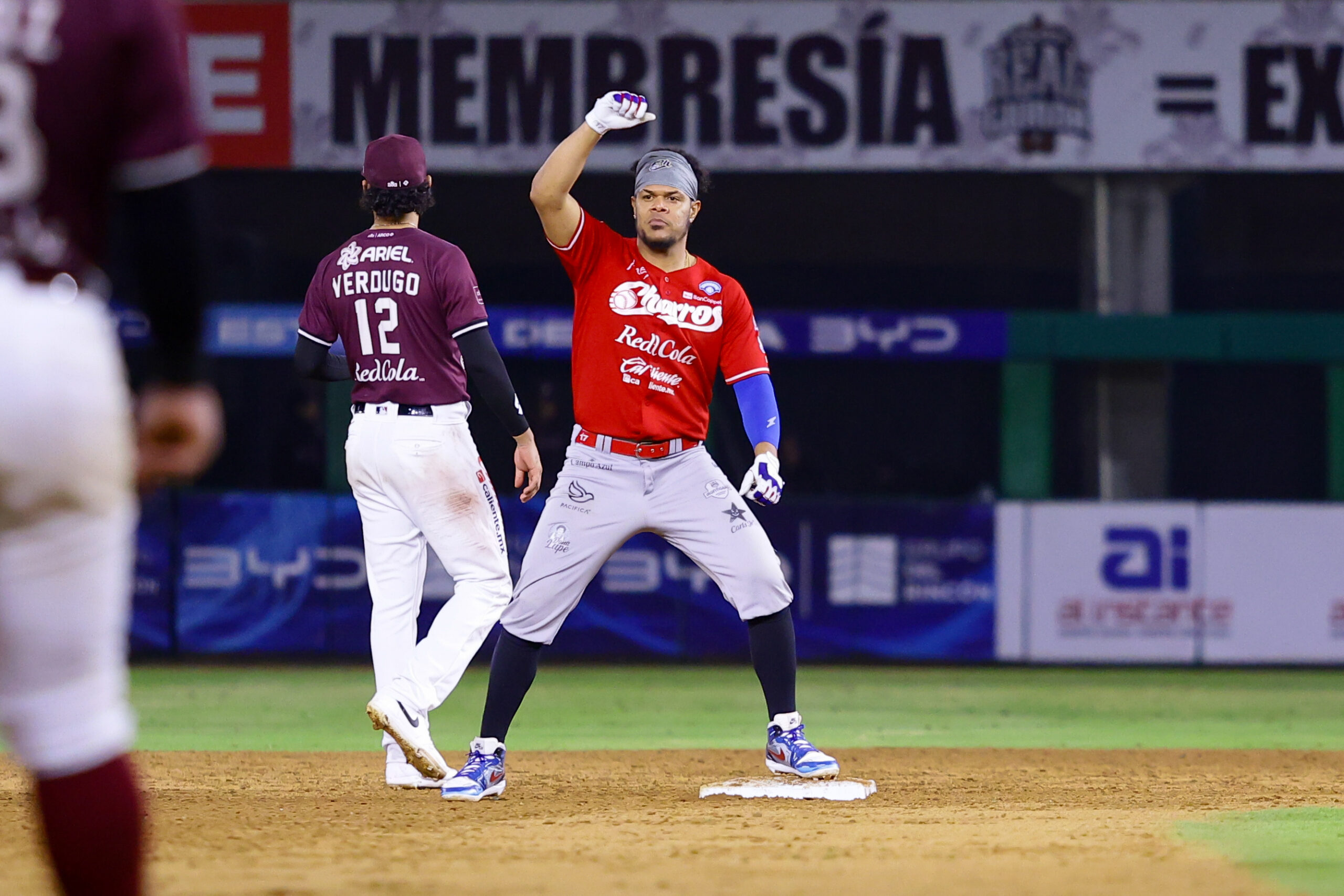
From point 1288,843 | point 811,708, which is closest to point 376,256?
point 1288,843

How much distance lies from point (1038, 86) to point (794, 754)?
922 cm

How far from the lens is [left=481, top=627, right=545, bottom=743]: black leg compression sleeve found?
5543 mm

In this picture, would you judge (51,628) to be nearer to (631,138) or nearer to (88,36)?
(88,36)

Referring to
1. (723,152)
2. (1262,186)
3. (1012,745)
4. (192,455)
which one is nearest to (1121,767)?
(1012,745)

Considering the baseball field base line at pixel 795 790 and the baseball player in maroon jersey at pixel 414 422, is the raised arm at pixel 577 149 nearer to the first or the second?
the baseball player in maroon jersey at pixel 414 422

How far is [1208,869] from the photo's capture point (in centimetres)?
411

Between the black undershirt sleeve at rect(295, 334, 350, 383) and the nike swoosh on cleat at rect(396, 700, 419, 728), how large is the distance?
121cm

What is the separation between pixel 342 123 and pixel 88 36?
11.7 meters

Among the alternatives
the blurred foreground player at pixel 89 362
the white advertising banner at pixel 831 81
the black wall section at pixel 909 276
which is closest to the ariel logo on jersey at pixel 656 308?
the blurred foreground player at pixel 89 362

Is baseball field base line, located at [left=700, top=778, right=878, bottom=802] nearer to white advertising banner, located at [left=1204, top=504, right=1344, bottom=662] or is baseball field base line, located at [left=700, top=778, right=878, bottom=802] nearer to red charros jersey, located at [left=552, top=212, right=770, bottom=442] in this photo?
red charros jersey, located at [left=552, top=212, right=770, bottom=442]

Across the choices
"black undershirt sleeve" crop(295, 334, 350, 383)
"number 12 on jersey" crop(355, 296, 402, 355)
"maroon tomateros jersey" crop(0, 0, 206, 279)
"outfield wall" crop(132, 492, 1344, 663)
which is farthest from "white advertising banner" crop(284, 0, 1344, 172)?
"maroon tomateros jersey" crop(0, 0, 206, 279)

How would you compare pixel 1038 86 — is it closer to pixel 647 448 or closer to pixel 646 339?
pixel 646 339

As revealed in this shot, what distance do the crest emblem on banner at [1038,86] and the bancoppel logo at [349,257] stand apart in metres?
8.82

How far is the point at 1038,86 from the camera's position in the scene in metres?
13.7
